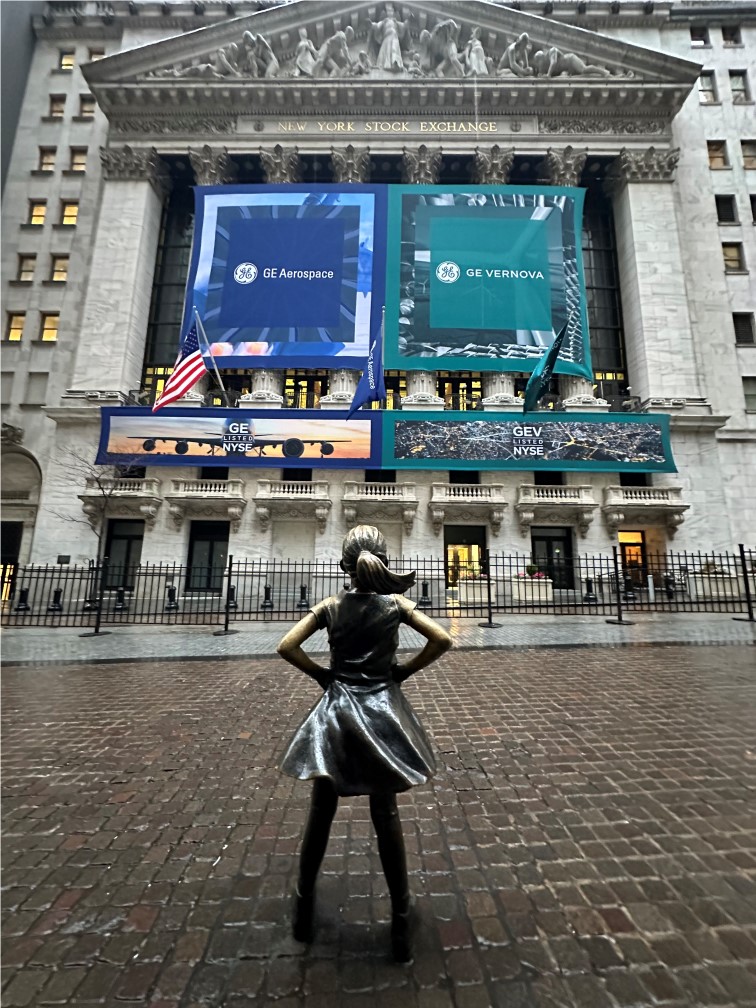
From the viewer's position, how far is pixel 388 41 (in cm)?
2720

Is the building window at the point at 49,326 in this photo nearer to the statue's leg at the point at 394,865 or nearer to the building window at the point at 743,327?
the statue's leg at the point at 394,865

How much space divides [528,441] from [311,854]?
22621mm

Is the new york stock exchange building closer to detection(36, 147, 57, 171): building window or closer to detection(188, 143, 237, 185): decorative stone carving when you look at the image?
detection(188, 143, 237, 185): decorative stone carving

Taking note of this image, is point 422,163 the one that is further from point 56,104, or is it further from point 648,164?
point 56,104

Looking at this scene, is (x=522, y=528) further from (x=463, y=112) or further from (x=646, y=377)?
(x=463, y=112)

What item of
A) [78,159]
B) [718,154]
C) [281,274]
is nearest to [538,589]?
[281,274]

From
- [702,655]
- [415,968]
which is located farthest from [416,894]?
[702,655]

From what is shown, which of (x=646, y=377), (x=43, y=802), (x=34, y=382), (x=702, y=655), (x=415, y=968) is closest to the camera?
(x=415, y=968)

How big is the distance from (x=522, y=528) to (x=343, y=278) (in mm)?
16558

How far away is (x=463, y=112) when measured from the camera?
27250mm

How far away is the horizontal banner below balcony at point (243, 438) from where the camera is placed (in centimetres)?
2236

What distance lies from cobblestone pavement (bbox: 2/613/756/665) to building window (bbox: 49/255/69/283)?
80.9 feet

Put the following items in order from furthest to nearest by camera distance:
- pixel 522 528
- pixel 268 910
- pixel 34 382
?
pixel 34 382, pixel 522 528, pixel 268 910

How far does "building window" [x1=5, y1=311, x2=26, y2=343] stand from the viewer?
88.2 ft
